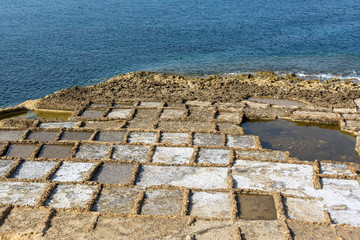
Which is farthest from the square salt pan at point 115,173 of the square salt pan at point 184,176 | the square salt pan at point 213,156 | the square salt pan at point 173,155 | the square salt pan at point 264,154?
the square salt pan at point 264,154

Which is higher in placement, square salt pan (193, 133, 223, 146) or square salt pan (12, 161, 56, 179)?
square salt pan (193, 133, 223, 146)

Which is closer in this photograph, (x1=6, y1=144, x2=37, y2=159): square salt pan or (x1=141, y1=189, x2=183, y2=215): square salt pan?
(x1=141, y1=189, x2=183, y2=215): square salt pan

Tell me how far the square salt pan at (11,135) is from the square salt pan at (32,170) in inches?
118

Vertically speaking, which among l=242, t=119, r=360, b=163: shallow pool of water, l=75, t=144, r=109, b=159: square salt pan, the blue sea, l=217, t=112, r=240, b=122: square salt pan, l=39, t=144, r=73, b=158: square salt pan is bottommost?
l=242, t=119, r=360, b=163: shallow pool of water

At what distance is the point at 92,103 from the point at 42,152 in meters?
6.42

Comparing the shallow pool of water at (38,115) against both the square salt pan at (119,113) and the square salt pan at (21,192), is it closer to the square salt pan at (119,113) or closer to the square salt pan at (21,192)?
the square salt pan at (119,113)

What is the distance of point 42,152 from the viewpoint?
57.6 ft

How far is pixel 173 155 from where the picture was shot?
1689 cm

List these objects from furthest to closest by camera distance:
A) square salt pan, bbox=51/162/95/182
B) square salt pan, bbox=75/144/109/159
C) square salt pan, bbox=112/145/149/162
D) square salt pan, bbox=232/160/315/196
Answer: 1. square salt pan, bbox=75/144/109/159
2. square salt pan, bbox=112/145/149/162
3. square salt pan, bbox=51/162/95/182
4. square salt pan, bbox=232/160/315/196

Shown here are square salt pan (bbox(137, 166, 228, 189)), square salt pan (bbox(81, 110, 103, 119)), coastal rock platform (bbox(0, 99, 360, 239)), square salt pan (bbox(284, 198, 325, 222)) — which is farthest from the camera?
square salt pan (bbox(81, 110, 103, 119))

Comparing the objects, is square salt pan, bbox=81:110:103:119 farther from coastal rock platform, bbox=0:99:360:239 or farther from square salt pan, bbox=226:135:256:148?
square salt pan, bbox=226:135:256:148

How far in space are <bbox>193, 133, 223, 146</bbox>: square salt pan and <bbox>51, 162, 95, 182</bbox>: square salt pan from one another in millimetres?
5352

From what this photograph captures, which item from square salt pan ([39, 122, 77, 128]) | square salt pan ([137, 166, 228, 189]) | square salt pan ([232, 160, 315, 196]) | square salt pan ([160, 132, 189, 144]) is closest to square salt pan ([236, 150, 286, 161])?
square salt pan ([232, 160, 315, 196])

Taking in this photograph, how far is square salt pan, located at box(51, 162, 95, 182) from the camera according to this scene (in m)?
15.2
